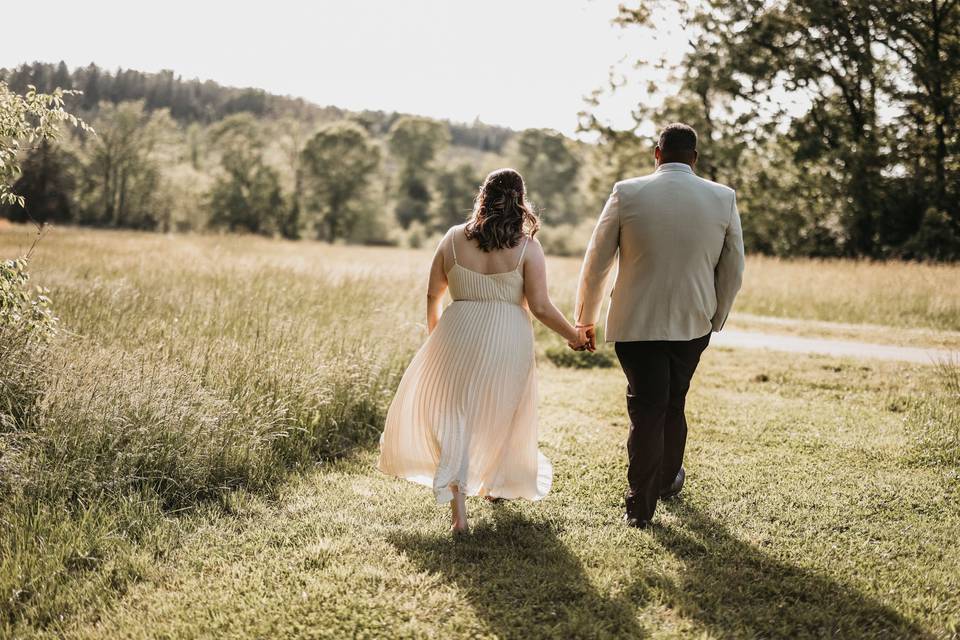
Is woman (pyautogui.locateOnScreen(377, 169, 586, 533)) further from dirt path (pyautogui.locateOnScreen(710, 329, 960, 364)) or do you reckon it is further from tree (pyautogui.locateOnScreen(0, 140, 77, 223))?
tree (pyautogui.locateOnScreen(0, 140, 77, 223))

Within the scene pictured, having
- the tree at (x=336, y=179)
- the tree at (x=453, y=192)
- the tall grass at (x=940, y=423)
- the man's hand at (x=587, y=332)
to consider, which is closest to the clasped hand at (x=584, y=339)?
the man's hand at (x=587, y=332)

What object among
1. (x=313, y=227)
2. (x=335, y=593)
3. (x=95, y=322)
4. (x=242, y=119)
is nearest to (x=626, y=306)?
(x=335, y=593)

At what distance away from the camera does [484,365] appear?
14.2ft

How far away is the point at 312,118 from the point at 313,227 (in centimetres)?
1961

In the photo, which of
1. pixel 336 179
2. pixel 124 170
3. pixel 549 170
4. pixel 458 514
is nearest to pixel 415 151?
pixel 549 170

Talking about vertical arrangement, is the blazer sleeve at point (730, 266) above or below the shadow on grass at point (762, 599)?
above

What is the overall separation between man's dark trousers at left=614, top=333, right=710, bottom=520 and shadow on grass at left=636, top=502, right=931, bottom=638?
31 centimetres

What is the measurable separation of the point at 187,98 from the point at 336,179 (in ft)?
63.6

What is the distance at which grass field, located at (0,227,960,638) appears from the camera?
346 centimetres

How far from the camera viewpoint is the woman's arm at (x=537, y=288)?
4309 millimetres

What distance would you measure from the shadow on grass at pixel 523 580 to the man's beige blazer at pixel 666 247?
4.41 feet

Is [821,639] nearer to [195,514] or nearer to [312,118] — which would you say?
[195,514]

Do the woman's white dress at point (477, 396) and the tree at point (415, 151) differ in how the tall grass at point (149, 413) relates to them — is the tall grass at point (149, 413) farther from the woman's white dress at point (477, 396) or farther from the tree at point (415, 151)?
the tree at point (415, 151)

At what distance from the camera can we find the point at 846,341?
38.2 ft
